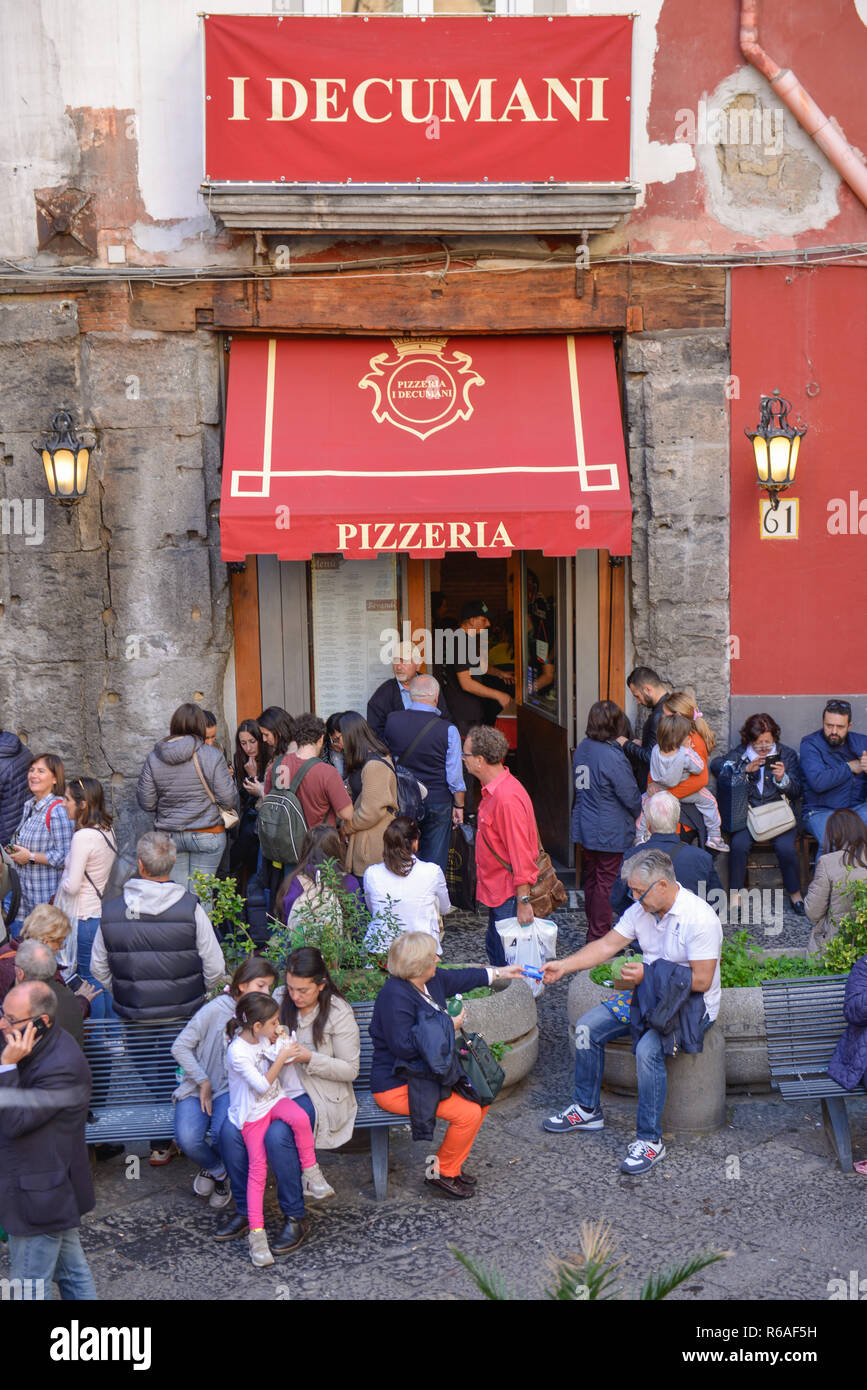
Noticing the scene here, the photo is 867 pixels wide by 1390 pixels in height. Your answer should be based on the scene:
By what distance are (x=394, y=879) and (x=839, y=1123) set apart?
2.38 metres

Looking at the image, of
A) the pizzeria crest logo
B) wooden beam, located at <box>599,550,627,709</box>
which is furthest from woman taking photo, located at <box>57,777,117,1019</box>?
wooden beam, located at <box>599,550,627,709</box>

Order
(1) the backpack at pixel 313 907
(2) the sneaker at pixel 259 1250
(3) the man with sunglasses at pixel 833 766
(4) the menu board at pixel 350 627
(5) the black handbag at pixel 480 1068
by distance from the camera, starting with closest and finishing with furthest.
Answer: (2) the sneaker at pixel 259 1250 < (5) the black handbag at pixel 480 1068 < (1) the backpack at pixel 313 907 < (3) the man with sunglasses at pixel 833 766 < (4) the menu board at pixel 350 627

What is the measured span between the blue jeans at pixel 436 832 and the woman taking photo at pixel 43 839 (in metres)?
2.58

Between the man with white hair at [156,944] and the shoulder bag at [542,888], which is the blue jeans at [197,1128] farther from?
the shoulder bag at [542,888]

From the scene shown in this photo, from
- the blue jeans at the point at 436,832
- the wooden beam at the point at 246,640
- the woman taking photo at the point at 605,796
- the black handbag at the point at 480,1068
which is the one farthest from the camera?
the wooden beam at the point at 246,640

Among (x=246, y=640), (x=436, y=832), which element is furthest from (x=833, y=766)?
(x=246, y=640)

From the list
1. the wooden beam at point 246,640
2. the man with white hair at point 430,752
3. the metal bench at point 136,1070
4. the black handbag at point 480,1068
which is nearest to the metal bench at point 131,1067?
the metal bench at point 136,1070

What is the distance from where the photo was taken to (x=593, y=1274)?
4.16 metres

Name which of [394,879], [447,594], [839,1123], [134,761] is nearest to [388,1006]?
[394,879]

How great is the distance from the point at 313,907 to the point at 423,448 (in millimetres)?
3953

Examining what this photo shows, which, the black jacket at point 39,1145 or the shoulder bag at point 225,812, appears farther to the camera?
the shoulder bag at point 225,812

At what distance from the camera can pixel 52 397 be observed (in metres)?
9.55

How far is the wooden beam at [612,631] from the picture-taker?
403 inches
